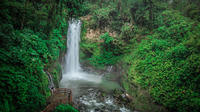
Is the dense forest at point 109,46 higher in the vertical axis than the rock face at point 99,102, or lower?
higher

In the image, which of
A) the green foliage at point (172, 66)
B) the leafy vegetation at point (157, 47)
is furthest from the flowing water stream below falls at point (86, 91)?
the green foliage at point (172, 66)

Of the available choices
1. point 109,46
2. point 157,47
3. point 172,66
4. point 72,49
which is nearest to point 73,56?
point 72,49

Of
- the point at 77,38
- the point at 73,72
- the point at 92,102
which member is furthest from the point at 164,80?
the point at 77,38

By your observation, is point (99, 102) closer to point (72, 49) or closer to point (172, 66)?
point (172, 66)

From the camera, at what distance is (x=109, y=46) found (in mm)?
14758

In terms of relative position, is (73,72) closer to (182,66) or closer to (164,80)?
(164,80)

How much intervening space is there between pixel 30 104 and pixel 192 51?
33.3 feet

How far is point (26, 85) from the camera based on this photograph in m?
4.27

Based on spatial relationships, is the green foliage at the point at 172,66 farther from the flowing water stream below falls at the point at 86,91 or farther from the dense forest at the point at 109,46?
the flowing water stream below falls at the point at 86,91

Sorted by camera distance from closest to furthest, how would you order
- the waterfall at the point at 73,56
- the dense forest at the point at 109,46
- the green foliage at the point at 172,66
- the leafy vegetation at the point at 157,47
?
the dense forest at the point at 109,46
the green foliage at the point at 172,66
the leafy vegetation at the point at 157,47
the waterfall at the point at 73,56

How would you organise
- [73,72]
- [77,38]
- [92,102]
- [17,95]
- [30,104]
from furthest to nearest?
[77,38] → [73,72] → [92,102] → [30,104] → [17,95]

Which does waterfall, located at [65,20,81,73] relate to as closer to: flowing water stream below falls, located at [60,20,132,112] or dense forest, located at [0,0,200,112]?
flowing water stream below falls, located at [60,20,132,112]

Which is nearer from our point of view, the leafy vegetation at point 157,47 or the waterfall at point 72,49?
the leafy vegetation at point 157,47

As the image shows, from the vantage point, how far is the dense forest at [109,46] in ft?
14.9
